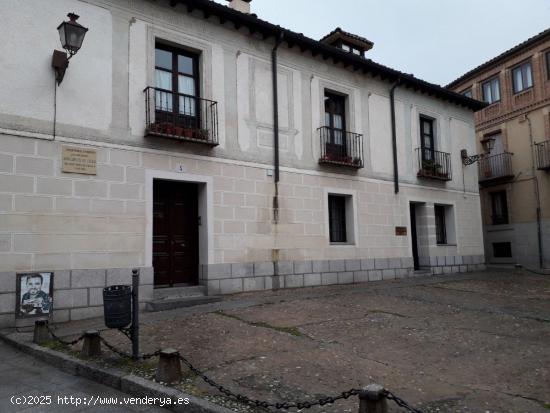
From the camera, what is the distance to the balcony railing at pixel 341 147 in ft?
40.4

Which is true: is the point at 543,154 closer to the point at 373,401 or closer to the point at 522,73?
the point at 522,73

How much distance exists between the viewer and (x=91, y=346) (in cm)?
511

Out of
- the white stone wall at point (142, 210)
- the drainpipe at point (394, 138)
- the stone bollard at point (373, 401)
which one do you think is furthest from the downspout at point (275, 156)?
the stone bollard at point (373, 401)

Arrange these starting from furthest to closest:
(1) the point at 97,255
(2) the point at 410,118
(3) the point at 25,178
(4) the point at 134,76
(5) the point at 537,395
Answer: (2) the point at 410,118, (4) the point at 134,76, (1) the point at 97,255, (3) the point at 25,178, (5) the point at 537,395

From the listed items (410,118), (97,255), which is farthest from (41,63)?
(410,118)

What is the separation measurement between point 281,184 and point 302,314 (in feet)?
14.1

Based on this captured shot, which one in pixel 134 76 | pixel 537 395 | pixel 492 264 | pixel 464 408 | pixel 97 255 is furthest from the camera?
pixel 492 264

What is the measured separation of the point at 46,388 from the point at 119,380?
2.51 feet

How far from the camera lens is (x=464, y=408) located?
3545 millimetres

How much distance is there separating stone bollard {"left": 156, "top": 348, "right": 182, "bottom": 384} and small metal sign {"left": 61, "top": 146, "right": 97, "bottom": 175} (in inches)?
202

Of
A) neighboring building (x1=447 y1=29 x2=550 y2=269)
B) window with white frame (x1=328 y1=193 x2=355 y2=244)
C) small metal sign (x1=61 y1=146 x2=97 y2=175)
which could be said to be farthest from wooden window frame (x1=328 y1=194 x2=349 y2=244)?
neighboring building (x1=447 y1=29 x2=550 y2=269)

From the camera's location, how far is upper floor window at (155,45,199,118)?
31.8ft

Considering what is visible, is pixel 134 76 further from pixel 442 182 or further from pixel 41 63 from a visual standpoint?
pixel 442 182

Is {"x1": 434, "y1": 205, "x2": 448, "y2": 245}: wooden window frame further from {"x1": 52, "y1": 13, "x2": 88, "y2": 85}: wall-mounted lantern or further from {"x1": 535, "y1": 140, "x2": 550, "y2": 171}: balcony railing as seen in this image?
{"x1": 52, "y1": 13, "x2": 88, "y2": 85}: wall-mounted lantern
